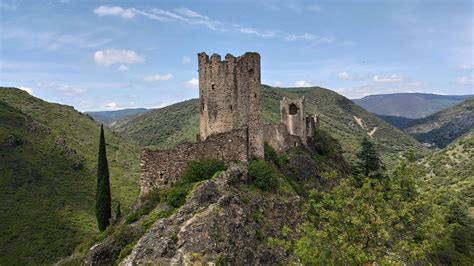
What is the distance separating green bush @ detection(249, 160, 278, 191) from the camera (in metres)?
33.3

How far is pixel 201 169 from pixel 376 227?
15.0 m

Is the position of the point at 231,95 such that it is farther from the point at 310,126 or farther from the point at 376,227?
the point at 310,126

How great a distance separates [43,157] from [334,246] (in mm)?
98360

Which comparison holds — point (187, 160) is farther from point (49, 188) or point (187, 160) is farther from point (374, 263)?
point (49, 188)

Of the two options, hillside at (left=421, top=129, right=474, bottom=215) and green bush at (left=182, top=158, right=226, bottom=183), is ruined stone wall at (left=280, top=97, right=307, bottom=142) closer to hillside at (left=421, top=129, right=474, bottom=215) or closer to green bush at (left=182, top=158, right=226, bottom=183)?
green bush at (left=182, top=158, right=226, bottom=183)

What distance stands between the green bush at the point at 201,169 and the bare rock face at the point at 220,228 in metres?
0.92

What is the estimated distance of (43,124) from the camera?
122312 millimetres

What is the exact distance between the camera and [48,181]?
9631 centimetres

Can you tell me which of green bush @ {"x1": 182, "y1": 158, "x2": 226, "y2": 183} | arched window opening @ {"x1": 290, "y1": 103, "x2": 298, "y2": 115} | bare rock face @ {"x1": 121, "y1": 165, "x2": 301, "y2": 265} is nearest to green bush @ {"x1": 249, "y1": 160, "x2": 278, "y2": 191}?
bare rock face @ {"x1": 121, "y1": 165, "x2": 301, "y2": 265}

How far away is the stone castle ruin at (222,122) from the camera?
105 ft

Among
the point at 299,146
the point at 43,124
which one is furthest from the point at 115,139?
the point at 299,146

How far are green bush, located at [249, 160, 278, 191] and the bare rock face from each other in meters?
0.90

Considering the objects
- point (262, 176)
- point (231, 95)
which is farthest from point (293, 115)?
point (262, 176)

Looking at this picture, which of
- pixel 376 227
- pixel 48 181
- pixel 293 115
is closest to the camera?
pixel 376 227
